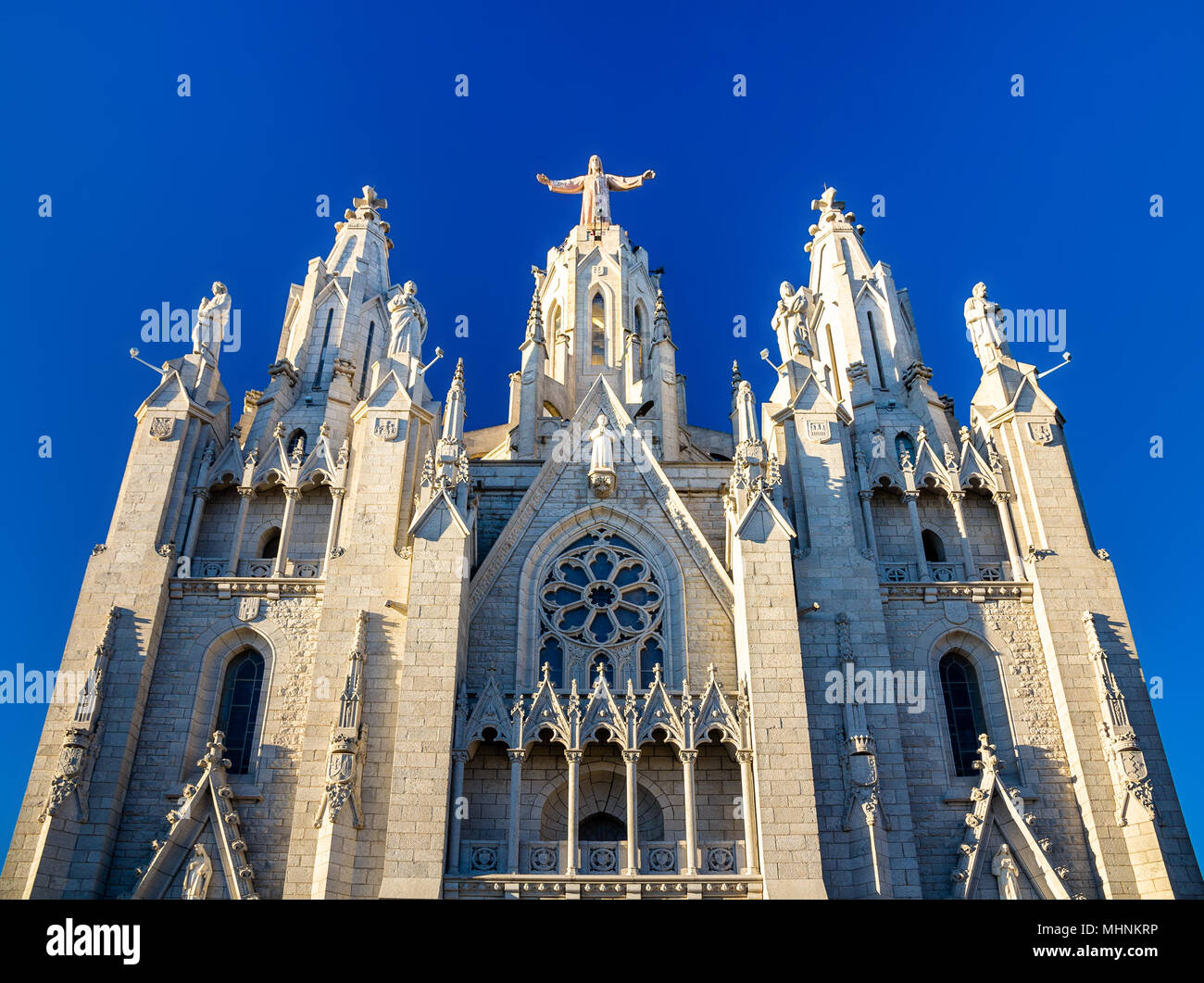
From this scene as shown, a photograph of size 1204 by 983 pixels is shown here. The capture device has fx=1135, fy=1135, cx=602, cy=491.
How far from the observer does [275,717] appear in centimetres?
2180

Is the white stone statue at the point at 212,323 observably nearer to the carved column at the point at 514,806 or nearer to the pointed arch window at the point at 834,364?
the carved column at the point at 514,806

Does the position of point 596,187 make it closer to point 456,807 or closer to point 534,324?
point 534,324

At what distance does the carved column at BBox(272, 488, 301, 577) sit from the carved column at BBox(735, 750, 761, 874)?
34.0 ft

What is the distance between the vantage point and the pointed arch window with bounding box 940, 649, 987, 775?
876 inches

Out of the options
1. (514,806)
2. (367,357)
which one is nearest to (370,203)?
(367,357)

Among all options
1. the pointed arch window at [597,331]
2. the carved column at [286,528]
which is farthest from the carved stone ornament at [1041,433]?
the carved column at [286,528]

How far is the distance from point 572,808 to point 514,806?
1.03 meters

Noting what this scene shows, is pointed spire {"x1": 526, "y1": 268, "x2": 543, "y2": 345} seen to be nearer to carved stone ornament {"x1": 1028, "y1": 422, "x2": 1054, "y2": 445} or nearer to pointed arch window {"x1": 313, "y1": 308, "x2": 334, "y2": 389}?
pointed arch window {"x1": 313, "y1": 308, "x2": 334, "y2": 389}

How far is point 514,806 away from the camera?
786 inches

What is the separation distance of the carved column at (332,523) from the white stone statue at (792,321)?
11163 millimetres
